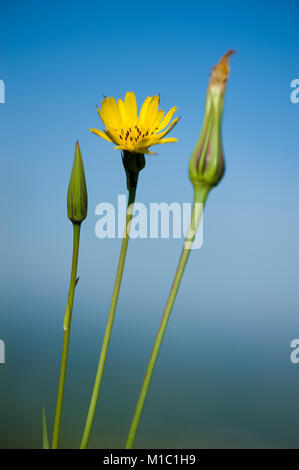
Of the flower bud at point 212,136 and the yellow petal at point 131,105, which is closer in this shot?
the flower bud at point 212,136

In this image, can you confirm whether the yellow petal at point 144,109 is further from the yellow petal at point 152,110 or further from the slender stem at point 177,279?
the slender stem at point 177,279

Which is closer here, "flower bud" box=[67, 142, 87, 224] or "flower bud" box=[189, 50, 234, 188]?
"flower bud" box=[189, 50, 234, 188]

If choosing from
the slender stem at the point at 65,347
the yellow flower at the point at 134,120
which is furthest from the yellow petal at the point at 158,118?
the slender stem at the point at 65,347

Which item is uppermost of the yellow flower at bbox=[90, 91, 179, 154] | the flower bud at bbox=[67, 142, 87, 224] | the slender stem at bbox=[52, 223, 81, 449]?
the yellow flower at bbox=[90, 91, 179, 154]

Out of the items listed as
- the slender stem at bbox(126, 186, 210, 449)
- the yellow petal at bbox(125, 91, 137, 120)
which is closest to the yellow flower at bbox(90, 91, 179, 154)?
the yellow petal at bbox(125, 91, 137, 120)

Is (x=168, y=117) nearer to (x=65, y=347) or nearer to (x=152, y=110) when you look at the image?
(x=152, y=110)

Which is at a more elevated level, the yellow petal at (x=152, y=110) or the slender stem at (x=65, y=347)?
the yellow petal at (x=152, y=110)

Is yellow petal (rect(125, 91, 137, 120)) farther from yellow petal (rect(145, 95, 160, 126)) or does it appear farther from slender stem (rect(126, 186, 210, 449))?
slender stem (rect(126, 186, 210, 449))
